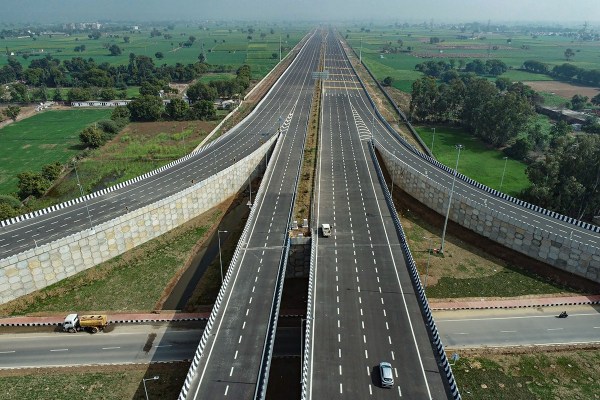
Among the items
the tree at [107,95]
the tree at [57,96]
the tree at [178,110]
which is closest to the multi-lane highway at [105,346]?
the tree at [178,110]

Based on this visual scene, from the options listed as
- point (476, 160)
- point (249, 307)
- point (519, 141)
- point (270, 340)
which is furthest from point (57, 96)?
point (519, 141)

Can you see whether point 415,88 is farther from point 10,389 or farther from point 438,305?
point 10,389

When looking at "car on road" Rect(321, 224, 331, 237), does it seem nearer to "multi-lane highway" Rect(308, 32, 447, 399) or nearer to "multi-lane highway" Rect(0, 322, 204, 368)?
"multi-lane highway" Rect(308, 32, 447, 399)

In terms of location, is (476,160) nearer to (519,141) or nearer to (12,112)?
(519,141)

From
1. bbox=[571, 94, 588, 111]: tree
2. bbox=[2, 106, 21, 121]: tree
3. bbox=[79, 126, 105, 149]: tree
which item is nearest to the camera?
bbox=[79, 126, 105, 149]: tree

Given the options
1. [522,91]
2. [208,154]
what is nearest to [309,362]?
[208,154]

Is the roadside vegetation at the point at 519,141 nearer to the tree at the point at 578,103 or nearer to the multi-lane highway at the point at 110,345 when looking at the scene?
the tree at the point at 578,103

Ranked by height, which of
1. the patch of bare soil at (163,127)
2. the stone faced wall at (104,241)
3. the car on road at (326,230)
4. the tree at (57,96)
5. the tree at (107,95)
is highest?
the tree at (107,95)

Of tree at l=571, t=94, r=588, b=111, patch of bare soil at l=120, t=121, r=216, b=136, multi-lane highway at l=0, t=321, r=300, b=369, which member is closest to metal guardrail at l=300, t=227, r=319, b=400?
multi-lane highway at l=0, t=321, r=300, b=369
